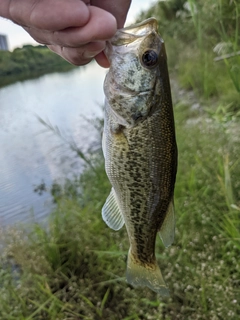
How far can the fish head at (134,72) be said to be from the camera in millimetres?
1486

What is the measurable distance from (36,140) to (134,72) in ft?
22.9

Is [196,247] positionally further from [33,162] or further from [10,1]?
[33,162]

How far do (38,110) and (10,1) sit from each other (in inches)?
386

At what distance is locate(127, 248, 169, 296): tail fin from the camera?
72.5 inches

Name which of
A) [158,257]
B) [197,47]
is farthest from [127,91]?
[197,47]

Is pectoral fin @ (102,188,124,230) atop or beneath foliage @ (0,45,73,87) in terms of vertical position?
atop

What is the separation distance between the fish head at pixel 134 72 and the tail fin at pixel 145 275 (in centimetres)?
68

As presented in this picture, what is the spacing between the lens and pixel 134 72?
5.07 feet

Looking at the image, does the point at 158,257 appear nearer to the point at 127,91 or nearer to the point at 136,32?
the point at 127,91

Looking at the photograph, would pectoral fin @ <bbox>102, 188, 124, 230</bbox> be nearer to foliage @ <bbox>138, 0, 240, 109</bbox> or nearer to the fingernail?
the fingernail

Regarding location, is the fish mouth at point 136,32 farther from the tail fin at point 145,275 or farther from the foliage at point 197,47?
the foliage at point 197,47

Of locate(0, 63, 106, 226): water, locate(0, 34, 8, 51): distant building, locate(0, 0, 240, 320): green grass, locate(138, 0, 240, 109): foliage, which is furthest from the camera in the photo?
locate(0, 34, 8, 51): distant building

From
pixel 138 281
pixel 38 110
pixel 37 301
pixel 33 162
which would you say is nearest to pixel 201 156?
pixel 37 301

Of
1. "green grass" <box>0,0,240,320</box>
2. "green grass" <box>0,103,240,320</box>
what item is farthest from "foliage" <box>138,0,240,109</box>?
"green grass" <box>0,103,240,320</box>
